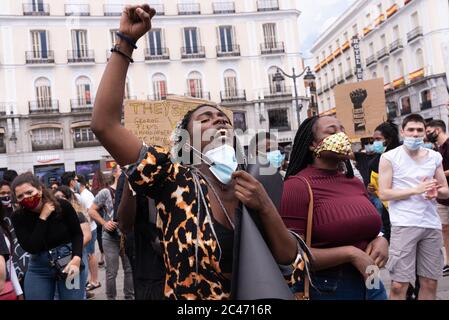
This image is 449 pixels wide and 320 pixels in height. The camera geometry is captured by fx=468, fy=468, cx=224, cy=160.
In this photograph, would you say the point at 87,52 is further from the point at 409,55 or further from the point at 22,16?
the point at 409,55

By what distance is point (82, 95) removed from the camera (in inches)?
1215

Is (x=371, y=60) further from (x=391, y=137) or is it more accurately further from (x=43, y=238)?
(x=43, y=238)

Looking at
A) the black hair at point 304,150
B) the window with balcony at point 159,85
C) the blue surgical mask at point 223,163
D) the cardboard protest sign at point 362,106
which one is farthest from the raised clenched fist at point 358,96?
the window with balcony at point 159,85

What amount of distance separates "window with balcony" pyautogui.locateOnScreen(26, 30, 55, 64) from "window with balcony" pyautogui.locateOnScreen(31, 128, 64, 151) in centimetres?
441

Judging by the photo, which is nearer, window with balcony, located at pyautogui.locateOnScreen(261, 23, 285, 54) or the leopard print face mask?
the leopard print face mask

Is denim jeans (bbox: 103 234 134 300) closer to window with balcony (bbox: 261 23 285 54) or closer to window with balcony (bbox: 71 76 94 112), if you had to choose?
window with balcony (bbox: 71 76 94 112)

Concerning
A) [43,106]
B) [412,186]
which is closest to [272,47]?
[43,106]

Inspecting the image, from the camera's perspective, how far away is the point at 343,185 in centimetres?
255

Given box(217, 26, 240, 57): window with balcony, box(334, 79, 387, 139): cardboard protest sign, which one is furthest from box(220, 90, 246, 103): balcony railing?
box(334, 79, 387, 139): cardboard protest sign

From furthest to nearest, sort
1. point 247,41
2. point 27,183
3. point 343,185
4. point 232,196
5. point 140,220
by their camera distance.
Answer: point 247,41, point 27,183, point 343,185, point 140,220, point 232,196

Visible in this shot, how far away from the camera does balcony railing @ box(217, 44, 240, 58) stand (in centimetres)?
3231

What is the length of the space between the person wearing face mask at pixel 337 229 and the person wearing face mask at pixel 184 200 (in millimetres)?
615

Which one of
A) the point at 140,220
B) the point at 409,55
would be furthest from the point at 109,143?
the point at 409,55

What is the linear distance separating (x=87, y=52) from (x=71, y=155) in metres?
6.81
